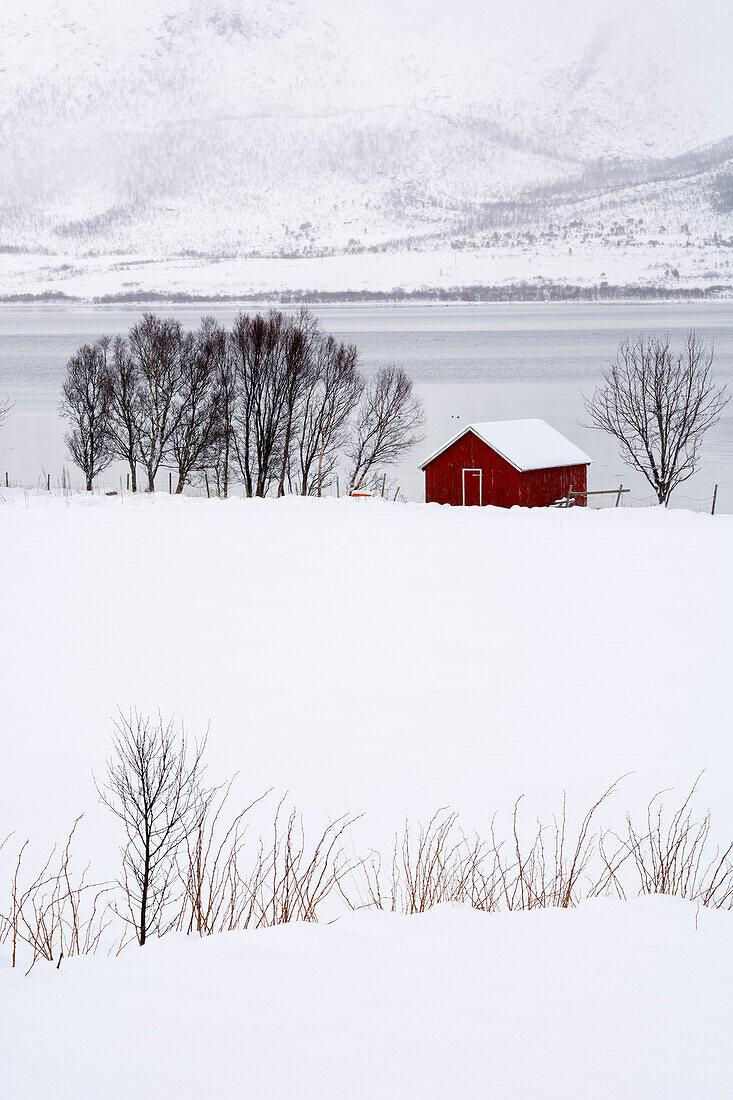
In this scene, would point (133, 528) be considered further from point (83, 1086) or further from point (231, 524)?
point (83, 1086)

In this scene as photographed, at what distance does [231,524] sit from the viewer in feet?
96.9

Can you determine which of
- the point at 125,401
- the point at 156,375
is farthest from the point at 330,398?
the point at 125,401

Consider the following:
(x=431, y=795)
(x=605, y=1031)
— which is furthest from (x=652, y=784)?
(x=605, y=1031)

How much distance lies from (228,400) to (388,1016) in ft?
175

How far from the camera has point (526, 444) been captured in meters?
37.8

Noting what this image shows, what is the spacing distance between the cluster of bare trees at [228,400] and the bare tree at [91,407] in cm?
8

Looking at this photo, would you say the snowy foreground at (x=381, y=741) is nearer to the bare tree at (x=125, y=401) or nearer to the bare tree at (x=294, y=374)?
the bare tree at (x=294, y=374)

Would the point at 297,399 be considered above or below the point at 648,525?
above

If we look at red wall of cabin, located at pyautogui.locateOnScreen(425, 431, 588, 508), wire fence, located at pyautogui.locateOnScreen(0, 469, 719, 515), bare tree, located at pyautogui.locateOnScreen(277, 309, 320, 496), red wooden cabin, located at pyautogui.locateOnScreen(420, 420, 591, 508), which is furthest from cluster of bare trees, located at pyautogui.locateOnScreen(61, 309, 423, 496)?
red wooden cabin, located at pyautogui.locateOnScreen(420, 420, 591, 508)

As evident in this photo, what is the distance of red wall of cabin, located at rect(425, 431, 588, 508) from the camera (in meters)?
36.4

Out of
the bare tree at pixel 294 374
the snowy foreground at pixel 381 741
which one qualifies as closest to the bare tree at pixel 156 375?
the bare tree at pixel 294 374

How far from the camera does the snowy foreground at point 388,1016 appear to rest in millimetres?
3869

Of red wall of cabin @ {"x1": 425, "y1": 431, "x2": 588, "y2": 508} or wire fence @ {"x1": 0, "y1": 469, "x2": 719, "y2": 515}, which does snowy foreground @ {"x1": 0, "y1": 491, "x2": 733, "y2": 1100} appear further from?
wire fence @ {"x1": 0, "y1": 469, "x2": 719, "y2": 515}

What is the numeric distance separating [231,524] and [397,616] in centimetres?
1066
